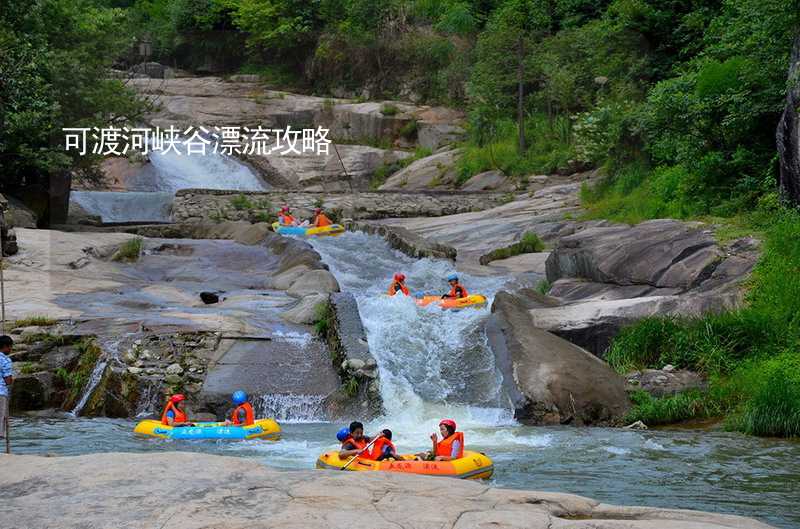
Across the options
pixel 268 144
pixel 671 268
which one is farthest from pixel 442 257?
pixel 268 144

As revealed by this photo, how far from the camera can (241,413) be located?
12.8m

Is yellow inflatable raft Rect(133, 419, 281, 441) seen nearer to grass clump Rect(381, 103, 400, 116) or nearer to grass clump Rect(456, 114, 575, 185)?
grass clump Rect(456, 114, 575, 185)

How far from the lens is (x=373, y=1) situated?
49.0 metres

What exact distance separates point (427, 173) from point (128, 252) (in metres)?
16.0

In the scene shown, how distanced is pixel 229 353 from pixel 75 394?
2.34 meters

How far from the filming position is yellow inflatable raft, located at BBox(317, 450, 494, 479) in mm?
9711

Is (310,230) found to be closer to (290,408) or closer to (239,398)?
(290,408)

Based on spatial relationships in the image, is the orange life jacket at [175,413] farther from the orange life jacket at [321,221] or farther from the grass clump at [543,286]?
the orange life jacket at [321,221]

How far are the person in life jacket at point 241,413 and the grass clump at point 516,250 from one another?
11564 millimetres

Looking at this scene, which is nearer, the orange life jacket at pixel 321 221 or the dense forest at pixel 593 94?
the dense forest at pixel 593 94

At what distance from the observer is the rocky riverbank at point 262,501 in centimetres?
571

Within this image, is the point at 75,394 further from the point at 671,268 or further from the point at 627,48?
the point at 627,48

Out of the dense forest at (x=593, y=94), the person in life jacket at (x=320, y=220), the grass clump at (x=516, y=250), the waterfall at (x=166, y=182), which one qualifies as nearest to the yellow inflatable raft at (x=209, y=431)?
the dense forest at (x=593, y=94)

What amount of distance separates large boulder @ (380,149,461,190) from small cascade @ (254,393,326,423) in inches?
851
